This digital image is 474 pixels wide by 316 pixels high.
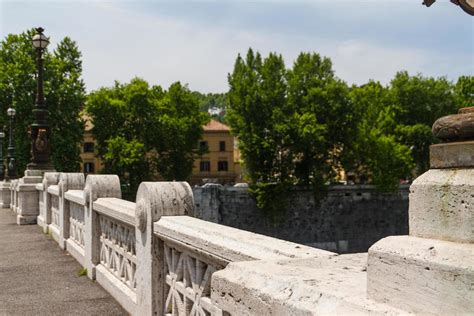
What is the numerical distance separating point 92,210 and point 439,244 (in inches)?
220

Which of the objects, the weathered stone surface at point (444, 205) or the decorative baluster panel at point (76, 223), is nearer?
the weathered stone surface at point (444, 205)

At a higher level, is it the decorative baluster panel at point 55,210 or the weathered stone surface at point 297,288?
the weathered stone surface at point 297,288

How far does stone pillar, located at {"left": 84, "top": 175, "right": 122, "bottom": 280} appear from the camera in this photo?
646 centimetres

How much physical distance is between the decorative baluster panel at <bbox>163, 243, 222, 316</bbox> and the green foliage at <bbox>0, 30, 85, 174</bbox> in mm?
32627

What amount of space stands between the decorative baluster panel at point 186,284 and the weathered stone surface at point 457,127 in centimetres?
166

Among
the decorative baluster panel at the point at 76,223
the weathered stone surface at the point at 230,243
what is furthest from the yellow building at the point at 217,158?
the weathered stone surface at the point at 230,243

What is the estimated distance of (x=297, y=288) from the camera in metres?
1.77

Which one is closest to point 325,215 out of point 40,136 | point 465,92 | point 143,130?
point 465,92

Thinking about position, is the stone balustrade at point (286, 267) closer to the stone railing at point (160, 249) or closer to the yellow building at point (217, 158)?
the stone railing at point (160, 249)

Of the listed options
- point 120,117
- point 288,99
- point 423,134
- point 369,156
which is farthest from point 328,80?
point 120,117

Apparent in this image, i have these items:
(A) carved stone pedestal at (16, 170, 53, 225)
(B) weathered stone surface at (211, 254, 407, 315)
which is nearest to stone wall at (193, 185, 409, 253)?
(A) carved stone pedestal at (16, 170, 53, 225)

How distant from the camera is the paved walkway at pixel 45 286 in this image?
5242mm

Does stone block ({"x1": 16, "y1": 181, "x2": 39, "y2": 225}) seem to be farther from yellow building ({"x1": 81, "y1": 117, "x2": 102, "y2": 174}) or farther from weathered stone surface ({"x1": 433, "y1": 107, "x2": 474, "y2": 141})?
yellow building ({"x1": 81, "y1": 117, "x2": 102, "y2": 174})

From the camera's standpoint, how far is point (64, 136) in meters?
36.2
